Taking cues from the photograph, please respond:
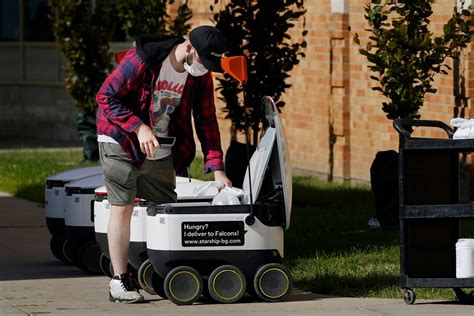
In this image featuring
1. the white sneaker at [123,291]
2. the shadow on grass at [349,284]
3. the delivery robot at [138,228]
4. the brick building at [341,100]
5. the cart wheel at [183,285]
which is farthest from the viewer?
the brick building at [341,100]

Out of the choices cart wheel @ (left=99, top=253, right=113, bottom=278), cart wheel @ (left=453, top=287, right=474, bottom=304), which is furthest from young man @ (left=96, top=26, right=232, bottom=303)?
cart wheel @ (left=453, top=287, right=474, bottom=304)

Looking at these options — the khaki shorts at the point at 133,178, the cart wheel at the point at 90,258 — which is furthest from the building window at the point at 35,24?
the khaki shorts at the point at 133,178

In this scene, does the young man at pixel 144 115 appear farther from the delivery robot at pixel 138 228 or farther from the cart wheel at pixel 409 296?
the cart wheel at pixel 409 296

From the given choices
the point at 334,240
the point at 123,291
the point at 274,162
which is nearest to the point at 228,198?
the point at 274,162

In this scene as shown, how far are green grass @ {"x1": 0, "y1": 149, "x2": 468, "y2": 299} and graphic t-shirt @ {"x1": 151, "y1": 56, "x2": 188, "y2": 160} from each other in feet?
4.87

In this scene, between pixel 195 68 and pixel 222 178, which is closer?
pixel 195 68

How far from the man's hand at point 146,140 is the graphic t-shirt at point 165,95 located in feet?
0.72

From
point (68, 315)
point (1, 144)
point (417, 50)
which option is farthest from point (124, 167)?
point (1, 144)

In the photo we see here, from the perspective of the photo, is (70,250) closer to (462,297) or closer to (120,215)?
(120,215)

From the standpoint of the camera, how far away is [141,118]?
32.0 ft

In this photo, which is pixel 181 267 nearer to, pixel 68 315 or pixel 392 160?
pixel 68 315

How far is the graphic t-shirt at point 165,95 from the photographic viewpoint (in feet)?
31.8

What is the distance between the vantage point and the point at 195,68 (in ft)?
31.6

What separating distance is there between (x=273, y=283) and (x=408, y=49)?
405 centimetres
